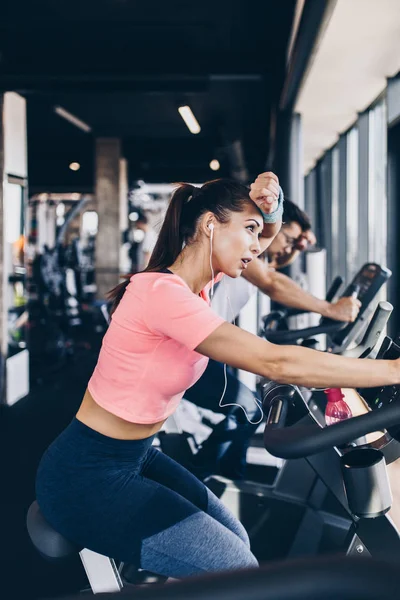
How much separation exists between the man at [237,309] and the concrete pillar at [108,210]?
9.31 meters

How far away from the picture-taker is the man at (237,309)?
109 inches

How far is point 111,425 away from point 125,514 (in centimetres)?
18

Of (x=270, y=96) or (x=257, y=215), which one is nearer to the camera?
(x=257, y=215)

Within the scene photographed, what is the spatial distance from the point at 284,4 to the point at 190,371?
507 centimetres

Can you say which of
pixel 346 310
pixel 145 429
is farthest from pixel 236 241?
pixel 346 310

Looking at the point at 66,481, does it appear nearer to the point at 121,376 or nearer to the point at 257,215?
the point at 121,376

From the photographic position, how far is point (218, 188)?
1.55 m

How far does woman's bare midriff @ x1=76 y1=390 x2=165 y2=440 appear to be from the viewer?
1409 millimetres

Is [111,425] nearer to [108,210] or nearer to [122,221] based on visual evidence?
[108,210]

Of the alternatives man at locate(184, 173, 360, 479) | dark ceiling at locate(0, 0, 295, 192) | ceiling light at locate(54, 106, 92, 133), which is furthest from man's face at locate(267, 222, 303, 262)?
ceiling light at locate(54, 106, 92, 133)

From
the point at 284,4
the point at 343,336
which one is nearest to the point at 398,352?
the point at 343,336

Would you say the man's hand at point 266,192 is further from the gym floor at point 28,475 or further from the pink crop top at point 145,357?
the gym floor at point 28,475

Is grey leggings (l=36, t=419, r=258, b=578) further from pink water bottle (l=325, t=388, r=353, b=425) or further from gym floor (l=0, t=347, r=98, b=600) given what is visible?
gym floor (l=0, t=347, r=98, b=600)

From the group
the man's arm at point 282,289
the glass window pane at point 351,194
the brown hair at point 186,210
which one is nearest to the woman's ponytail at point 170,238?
the brown hair at point 186,210
